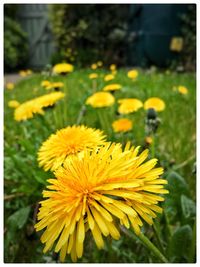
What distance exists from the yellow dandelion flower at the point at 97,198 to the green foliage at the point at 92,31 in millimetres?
6897

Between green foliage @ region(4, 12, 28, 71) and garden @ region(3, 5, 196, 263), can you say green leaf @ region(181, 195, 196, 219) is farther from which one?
green foliage @ region(4, 12, 28, 71)

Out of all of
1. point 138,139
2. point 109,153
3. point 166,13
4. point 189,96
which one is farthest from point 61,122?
point 166,13

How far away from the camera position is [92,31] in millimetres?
7438

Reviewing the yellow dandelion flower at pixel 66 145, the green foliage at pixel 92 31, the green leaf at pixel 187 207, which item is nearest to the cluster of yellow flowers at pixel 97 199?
the yellow dandelion flower at pixel 66 145

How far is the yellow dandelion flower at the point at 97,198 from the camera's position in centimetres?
49

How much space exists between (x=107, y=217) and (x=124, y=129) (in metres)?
0.88

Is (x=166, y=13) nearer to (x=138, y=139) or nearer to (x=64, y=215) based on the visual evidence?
(x=138, y=139)

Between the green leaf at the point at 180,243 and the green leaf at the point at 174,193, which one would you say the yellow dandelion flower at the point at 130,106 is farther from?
the green leaf at the point at 180,243

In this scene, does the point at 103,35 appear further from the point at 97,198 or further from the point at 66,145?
the point at 97,198

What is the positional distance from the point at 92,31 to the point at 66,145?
6.99 meters

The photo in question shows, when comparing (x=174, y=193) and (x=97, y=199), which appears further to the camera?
(x=174, y=193)

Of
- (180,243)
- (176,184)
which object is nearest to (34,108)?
(176,184)

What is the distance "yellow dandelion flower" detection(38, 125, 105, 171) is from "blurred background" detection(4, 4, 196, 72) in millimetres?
4916

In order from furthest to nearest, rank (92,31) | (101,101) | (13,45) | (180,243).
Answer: (13,45), (92,31), (101,101), (180,243)
